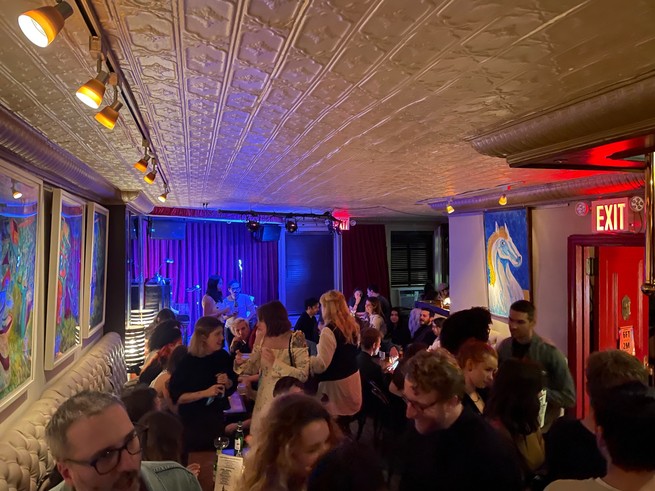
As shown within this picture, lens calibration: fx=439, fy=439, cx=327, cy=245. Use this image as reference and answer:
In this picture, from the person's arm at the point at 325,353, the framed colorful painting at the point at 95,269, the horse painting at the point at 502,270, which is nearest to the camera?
the person's arm at the point at 325,353

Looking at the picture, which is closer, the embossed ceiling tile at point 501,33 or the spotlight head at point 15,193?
the embossed ceiling tile at point 501,33

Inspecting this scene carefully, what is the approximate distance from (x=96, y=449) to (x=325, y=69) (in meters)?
1.43

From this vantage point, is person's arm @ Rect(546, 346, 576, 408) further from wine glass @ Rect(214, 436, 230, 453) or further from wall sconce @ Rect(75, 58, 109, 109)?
wall sconce @ Rect(75, 58, 109, 109)

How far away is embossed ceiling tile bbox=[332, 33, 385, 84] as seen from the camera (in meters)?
1.31

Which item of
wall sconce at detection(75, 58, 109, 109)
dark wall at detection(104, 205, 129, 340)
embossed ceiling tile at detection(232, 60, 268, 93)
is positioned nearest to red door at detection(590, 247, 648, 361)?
embossed ceiling tile at detection(232, 60, 268, 93)

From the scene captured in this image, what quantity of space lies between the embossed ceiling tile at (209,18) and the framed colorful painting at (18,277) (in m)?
1.52

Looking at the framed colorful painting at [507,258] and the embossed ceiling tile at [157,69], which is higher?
the embossed ceiling tile at [157,69]

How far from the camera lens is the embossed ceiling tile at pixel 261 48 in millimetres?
1250

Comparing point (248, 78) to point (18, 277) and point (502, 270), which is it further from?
point (502, 270)

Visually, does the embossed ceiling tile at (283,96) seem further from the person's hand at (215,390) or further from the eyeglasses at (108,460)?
the person's hand at (215,390)

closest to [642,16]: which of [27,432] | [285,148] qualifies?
[285,148]

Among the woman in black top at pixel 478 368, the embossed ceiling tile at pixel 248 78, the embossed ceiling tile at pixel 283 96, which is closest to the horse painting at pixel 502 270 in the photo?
the woman in black top at pixel 478 368

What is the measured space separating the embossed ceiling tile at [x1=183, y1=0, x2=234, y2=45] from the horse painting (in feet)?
16.2

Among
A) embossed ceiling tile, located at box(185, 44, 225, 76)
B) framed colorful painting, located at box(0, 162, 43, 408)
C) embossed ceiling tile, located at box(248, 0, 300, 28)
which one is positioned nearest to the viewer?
embossed ceiling tile, located at box(248, 0, 300, 28)
